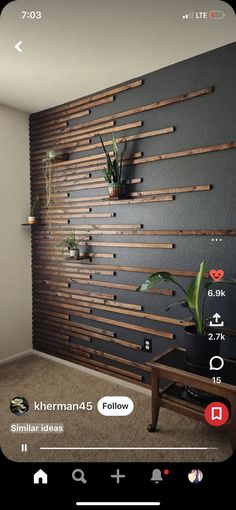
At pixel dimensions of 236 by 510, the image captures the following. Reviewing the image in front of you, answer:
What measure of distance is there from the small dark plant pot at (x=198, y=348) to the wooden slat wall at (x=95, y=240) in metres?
0.52

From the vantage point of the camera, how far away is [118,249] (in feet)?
6.66

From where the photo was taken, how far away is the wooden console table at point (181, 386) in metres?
1.02

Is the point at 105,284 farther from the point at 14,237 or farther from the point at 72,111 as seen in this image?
the point at 72,111

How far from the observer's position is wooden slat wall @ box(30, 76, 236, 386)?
71.9 inches

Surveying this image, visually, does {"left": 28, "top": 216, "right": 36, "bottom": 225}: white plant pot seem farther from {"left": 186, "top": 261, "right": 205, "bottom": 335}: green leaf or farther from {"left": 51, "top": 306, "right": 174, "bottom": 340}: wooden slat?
{"left": 186, "top": 261, "right": 205, "bottom": 335}: green leaf

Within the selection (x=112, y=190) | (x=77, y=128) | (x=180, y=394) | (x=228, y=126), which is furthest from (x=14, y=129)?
(x=180, y=394)

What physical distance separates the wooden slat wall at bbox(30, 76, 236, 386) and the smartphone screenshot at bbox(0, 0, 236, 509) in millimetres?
12

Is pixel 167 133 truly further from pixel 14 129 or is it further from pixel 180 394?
pixel 180 394

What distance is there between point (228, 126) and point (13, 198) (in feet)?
5.52
